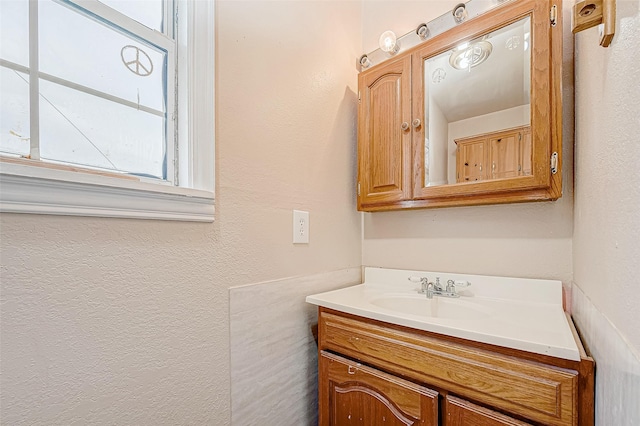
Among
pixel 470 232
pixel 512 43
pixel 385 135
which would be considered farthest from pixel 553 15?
pixel 470 232

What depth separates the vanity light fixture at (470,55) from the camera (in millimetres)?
1048

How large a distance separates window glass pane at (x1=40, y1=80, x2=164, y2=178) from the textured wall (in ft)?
3.21

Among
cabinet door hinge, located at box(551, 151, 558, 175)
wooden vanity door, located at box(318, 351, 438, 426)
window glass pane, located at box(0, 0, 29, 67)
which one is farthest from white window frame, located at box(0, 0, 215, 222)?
cabinet door hinge, located at box(551, 151, 558, 175)

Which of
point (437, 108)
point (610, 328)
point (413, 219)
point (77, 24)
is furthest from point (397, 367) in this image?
point (77, 24)

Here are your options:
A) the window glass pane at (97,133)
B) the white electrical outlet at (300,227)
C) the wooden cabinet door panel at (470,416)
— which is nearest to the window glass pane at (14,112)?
the window glass pane at (97,133)

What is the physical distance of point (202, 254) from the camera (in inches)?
32.4

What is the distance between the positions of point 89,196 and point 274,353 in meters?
0.74

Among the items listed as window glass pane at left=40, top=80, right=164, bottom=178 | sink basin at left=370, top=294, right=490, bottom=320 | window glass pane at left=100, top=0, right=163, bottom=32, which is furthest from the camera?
sink basin at left=370, top=294, right=490, bottom=320

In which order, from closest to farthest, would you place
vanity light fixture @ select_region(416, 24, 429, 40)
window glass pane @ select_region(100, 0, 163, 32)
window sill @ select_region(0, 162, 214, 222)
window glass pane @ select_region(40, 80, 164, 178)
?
1. window sill @ select_region(0, 162, 214, 222)
2. window glass pane @ select_region(40, 80, 164, 178)
3. window glass pane @ select_region(100, 0, 163, 32)
4. vanity light fixture @ select_region(416, 24, 429, 40)

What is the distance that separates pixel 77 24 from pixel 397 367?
1214 millimetres

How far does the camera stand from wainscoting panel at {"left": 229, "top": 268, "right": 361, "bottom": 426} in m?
0.91

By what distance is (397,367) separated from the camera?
851mm

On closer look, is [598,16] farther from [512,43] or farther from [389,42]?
[389,42]

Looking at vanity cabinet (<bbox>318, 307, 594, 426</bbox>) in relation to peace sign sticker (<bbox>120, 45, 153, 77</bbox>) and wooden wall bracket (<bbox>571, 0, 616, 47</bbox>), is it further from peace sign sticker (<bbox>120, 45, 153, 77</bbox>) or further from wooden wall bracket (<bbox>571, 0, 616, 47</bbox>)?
peace sign sticker (<bbox>120, 45, 153, 77</bbox>)
